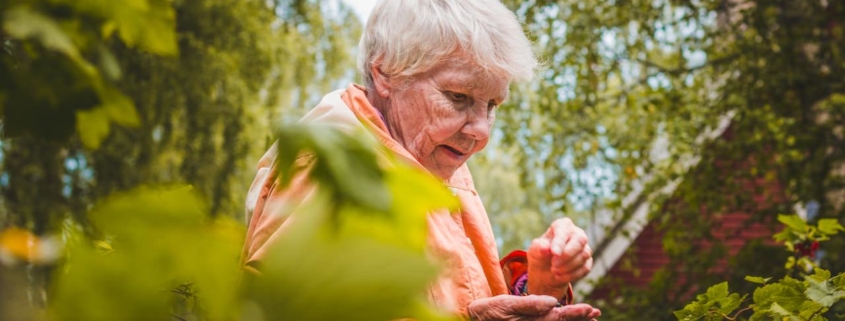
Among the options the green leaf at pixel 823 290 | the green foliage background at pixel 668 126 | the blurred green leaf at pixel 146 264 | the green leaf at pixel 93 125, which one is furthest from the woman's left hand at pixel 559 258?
the green foliage background at pixel 668 126

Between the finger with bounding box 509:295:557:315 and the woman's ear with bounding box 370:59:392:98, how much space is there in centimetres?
71

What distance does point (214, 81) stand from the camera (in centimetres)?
1353

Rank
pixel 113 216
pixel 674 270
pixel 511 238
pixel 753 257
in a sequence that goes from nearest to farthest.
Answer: pixel 113 216
pixel 753 257
pixel 674 270
pixel 511 238

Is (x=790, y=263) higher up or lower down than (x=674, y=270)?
higher up

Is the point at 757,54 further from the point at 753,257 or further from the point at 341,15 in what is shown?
the point at 341,15

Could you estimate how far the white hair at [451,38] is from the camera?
219cm

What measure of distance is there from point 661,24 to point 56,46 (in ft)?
28.2

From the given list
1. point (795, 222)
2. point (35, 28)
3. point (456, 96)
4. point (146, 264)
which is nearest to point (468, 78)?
point (456, 96)

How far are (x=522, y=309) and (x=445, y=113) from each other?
599 mm

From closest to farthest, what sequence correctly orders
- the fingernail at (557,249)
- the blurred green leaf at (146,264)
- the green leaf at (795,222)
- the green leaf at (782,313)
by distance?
1. the blurred green leaf at (146,264)
2. the green leaf at (782,313)
3. the fingernail at (557,249)
4. the green leaf at (795,222)

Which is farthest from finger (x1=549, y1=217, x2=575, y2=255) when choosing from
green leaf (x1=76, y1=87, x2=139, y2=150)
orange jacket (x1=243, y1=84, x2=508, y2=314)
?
green leaf (x1=76, y1=87, x2=139, y2=150)

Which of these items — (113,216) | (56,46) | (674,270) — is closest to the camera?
(113,216)

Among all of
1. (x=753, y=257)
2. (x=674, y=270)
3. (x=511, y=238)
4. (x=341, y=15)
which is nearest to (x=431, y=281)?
(x=753, y=257)

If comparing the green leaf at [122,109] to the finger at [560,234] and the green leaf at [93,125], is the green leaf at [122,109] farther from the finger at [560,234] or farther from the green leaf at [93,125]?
the finger at [560,234]
